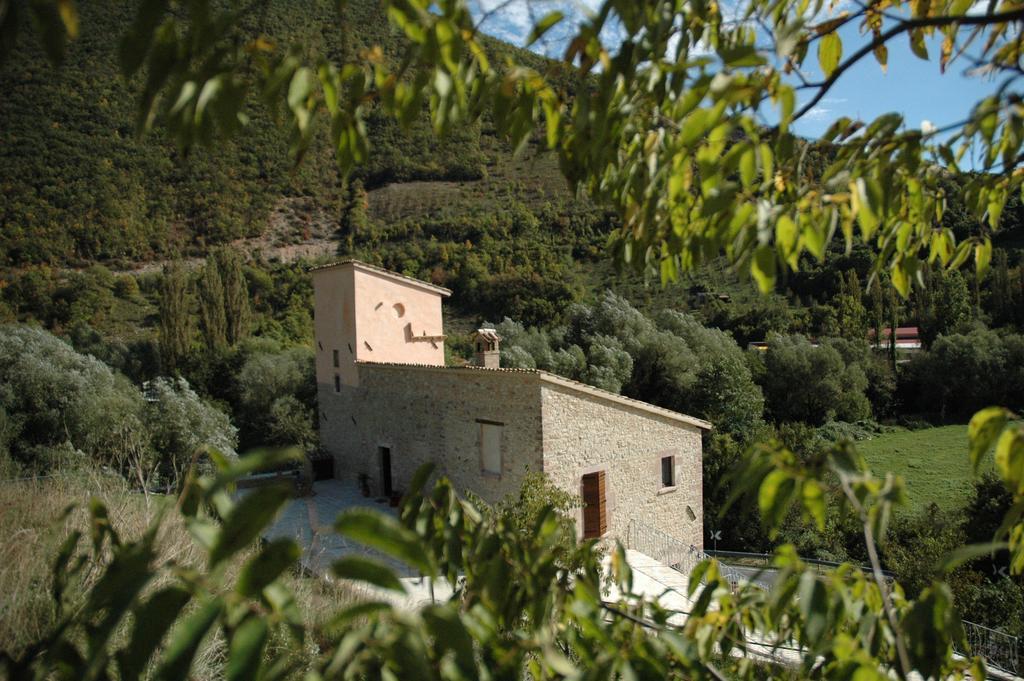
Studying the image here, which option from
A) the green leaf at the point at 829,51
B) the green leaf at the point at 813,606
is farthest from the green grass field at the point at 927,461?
the green leaf at the point at 813,606

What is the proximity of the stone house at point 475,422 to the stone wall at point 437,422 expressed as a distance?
2cm

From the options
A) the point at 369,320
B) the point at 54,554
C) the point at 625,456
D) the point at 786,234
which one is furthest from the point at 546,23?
the point at 369,320

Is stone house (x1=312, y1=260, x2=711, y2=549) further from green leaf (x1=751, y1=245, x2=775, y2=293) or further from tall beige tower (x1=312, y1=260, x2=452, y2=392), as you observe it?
green leaf (x1=751, y1=245, x2=775, y2=293)

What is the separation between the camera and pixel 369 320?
14.9 metres

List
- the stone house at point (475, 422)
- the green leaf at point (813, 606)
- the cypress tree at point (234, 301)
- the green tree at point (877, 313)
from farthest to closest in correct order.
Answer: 1. the green tree at point (877, 313)
2. the cypress tree at point (234, 301)
3. the stone house at point (475, 422)
4. the green leaf at point (813, 606)

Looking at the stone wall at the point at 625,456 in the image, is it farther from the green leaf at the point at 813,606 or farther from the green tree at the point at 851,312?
the green tree at the point at 851,312

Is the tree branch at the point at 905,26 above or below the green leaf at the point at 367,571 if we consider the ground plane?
above

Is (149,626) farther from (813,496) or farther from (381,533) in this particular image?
(813,496)

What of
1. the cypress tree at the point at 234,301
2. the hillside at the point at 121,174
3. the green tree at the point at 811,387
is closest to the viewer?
the green tree at the point at 811,387

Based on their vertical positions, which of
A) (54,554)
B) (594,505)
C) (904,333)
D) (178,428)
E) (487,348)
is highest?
(487,348)

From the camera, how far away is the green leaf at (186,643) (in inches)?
26.5

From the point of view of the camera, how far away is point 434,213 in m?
41.9

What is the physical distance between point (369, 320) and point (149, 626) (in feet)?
47.4

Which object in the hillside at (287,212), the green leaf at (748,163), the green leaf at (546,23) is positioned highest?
the hillside at (287,212)
